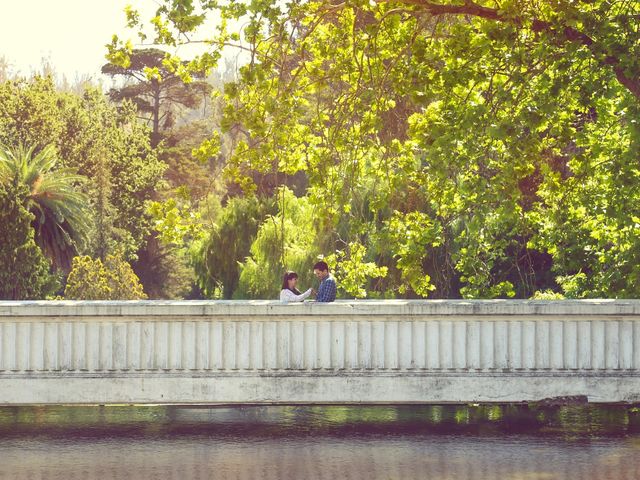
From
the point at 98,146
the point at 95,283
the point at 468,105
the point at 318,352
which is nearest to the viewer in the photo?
the point at 318,352

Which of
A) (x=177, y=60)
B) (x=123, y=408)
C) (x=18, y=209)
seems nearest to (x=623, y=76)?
(x=177, y=60)

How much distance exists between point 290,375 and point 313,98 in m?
34.9

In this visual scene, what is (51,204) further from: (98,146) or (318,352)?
(318,352)

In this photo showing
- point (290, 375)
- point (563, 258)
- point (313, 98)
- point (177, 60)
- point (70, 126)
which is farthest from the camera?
point (70, 126)

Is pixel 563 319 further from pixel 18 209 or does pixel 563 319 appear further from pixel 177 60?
pixel 18 209

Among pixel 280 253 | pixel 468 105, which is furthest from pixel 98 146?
pixel 468 105

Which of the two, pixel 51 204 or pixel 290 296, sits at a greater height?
pixel 51 204

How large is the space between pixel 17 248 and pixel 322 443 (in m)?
23.7

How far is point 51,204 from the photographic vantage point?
35.5 meters

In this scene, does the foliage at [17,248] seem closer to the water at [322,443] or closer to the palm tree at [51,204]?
the palm tree at [51,204]

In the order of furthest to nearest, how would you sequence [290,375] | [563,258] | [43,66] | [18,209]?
[43,66] < [18,209] < [563,258] < [290,375]

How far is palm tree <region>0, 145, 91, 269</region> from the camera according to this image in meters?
34.9

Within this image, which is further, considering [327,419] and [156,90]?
[156,90]

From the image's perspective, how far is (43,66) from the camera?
124750mm
